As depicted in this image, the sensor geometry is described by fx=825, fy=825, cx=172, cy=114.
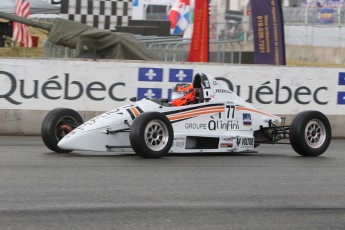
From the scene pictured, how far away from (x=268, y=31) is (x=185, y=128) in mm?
→ 8184

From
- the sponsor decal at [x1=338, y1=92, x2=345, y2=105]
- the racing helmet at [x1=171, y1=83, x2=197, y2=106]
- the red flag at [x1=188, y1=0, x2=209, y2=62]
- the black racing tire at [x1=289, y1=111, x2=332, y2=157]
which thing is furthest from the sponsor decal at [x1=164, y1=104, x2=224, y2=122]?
the red flag at [x1=188, y1=0, x2=209, y2=62]

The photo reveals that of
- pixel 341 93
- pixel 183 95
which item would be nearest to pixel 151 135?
pixel 183 95

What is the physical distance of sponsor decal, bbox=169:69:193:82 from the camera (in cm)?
1572

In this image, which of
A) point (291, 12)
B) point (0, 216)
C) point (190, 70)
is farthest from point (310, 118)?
point (291, 12)

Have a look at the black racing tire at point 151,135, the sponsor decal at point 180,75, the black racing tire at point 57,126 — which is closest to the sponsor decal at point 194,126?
the black racing tire at point 151,135

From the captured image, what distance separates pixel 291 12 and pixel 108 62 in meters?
17.7

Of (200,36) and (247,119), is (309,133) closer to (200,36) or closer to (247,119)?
(247,119)

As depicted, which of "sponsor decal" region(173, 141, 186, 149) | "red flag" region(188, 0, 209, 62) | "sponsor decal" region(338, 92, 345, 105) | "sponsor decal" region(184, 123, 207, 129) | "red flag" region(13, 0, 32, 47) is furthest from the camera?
"red flag" region(13, 0, 32, 47)

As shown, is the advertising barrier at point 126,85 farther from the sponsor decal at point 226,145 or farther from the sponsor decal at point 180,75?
the sponsor decal at point 226,145

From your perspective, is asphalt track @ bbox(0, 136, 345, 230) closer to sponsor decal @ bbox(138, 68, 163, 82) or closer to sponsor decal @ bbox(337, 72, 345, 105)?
sponsor decal @ bbox(138, 68, 163, 82)

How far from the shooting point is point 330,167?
11086 millimetres

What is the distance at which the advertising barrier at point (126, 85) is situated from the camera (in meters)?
15.1

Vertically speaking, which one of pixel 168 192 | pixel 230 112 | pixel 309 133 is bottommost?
pixel 168 192

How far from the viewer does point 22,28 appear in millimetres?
25203
